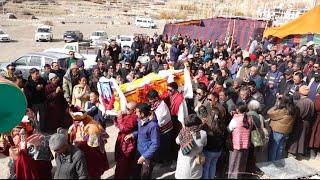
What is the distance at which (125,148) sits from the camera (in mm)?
6285

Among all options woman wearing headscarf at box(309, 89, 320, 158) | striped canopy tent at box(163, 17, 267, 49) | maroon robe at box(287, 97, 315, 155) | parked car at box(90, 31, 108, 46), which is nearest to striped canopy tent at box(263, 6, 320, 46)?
striped canopy tent at box(163, 17, 267, 49)

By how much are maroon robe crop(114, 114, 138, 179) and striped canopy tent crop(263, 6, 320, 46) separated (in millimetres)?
12910

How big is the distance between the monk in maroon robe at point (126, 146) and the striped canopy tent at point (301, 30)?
1288 centimetres

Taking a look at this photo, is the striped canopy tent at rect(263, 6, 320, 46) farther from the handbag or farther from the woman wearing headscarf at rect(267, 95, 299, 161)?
the handbag

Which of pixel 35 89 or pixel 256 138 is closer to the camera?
pixel 256 138

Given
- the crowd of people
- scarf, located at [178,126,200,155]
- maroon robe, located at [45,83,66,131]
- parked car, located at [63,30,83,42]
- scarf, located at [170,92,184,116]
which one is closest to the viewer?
scarf, located at [178,126,200,155]

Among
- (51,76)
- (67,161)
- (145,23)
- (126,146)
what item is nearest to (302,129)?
(126,146)

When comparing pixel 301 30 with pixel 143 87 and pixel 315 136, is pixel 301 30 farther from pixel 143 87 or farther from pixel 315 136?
pixel 143 87

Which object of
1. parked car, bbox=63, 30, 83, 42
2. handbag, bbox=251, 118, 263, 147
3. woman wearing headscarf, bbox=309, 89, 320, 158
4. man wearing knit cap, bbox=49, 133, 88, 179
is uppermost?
man wearing knit cap, bbox=49, 133, 88, 179

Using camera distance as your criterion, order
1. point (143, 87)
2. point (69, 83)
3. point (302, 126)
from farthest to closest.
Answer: point (69, 83) < point (143, 87) < point (302, 126)

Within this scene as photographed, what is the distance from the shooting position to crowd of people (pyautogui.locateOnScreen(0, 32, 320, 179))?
541 cm

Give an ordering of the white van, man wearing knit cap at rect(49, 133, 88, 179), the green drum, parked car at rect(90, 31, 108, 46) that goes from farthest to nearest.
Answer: the white van
parked car at rect(90, 31, 108, 46)
the green drum
man wearing knit cap at rect(49, 133, 88, 179)

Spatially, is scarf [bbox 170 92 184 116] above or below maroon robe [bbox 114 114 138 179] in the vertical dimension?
above

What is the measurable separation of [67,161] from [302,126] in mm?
4871
